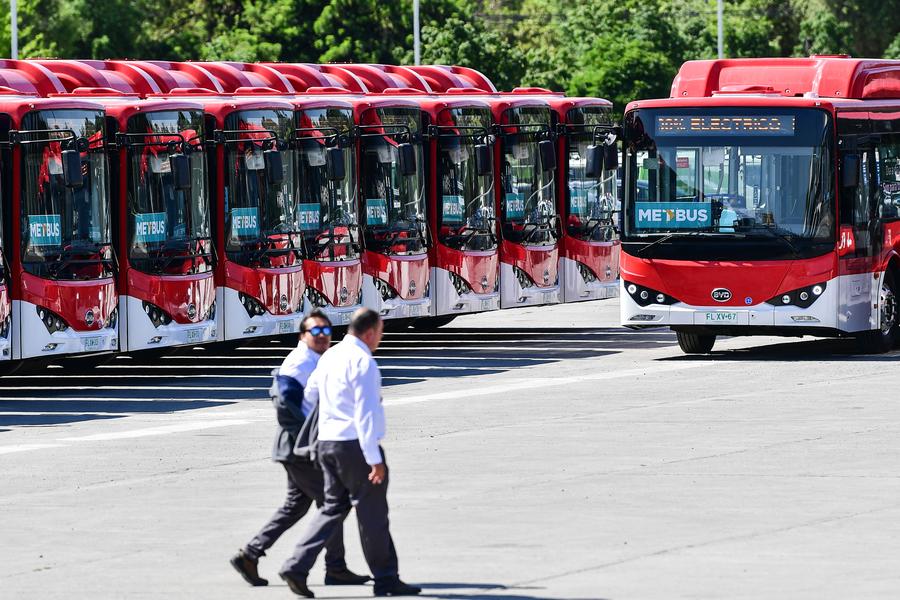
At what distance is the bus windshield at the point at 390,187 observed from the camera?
26297 mm

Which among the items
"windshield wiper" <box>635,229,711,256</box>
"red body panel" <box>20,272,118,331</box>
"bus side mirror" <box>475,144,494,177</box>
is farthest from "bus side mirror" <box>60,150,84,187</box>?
"bus side mirror" <box>475,144,494,177</box>

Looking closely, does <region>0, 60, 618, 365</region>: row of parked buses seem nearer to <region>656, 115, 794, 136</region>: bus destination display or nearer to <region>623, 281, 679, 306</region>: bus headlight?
<region>656, 115, 794, 136</region>: bus destination display

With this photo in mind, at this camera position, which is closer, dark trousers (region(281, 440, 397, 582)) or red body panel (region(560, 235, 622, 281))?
dark trousers (region(281, 440, 397, 582))

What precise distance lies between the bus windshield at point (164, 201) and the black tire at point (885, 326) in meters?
7.28

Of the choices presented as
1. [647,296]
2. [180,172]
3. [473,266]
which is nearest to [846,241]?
[647,296]

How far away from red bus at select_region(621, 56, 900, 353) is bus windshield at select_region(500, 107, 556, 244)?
165 inches

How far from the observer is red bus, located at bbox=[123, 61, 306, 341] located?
78.5 ft

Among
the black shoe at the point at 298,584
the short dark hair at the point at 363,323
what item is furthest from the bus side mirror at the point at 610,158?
the black shoe at the point at 298,584

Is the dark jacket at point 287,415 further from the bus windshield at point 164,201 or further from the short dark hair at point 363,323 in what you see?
the bus windshield at point 164,201

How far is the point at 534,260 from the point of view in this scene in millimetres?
28422

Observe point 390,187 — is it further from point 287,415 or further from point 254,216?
point 287,415

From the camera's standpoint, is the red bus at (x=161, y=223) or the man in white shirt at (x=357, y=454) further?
the red bus at (x=161, y=223)

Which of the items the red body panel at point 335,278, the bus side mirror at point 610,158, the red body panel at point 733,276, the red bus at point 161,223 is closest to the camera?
the red bus at point 161,223

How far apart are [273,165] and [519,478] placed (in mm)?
10433
